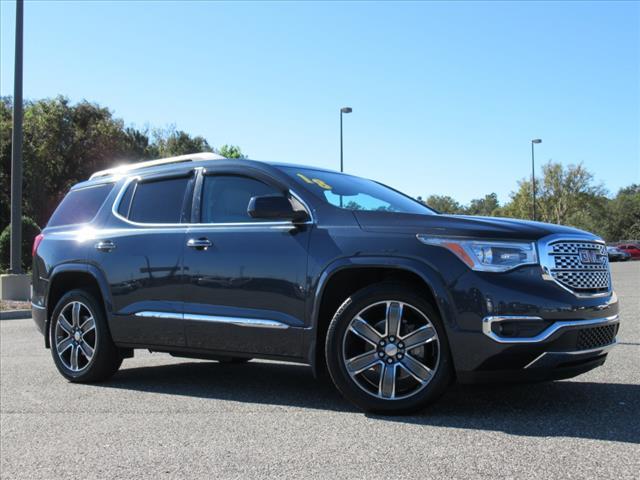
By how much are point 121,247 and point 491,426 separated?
3.33 metres

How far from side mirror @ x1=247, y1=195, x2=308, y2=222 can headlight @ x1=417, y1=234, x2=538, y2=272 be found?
1175mm

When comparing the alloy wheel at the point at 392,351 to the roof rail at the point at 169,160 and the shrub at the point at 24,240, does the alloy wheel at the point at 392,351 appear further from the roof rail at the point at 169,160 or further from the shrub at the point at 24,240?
the shrub at the point at 24,240

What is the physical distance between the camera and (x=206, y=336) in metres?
4.92

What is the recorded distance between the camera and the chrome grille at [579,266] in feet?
12.9

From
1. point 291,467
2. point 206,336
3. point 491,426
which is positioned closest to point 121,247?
point 206,336

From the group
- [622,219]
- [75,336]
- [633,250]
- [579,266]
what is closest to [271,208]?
[579,266]

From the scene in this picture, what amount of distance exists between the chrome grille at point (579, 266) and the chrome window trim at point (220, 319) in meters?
1.80

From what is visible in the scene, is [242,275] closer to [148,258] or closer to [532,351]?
[148,258]

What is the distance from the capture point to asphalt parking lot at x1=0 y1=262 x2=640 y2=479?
325cm

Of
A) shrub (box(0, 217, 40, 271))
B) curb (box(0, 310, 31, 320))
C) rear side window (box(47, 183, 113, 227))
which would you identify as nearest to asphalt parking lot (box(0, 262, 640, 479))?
rear side window (box(47, 183, 113, 227))

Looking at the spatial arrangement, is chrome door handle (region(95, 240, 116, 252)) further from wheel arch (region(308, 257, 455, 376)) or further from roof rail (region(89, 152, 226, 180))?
wheel arch (region(308, 257, 455, 376))

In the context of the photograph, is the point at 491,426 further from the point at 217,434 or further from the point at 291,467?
the point at 217,434

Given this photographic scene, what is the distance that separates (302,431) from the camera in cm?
395

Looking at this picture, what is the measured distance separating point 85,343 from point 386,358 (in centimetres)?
301
